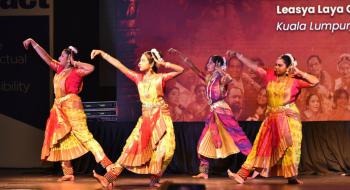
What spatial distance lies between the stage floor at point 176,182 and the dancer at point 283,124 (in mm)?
207

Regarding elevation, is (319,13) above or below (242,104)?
above

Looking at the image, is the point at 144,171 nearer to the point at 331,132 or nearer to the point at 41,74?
the point at 331,132

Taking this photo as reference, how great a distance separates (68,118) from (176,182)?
1.70 m

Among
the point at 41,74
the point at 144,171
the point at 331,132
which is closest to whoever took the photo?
the point at 144,171

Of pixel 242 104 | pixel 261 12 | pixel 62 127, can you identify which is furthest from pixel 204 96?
pixel 62 127

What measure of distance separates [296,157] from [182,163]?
80.8 inches

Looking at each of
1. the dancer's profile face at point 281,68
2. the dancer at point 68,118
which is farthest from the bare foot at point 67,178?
the dancer's profile face at point 281,68

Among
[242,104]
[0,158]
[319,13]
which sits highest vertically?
[319,13]

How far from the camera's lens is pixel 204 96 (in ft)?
36.3

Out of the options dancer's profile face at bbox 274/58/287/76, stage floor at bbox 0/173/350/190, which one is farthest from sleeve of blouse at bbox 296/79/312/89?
stage floor at bbox 0/173/350/190

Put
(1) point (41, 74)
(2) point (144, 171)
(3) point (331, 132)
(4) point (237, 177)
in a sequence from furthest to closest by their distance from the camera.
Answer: (1) point (41, 74) < (3) point (331, 132) < (4) point (237, 177) < (2) point (144, 171)

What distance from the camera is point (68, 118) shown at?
9.94 meters

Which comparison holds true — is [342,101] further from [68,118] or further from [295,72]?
[68,118]

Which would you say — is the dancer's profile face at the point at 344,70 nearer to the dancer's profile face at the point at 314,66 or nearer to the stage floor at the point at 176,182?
the dancer's profile face at the point at 314,66
